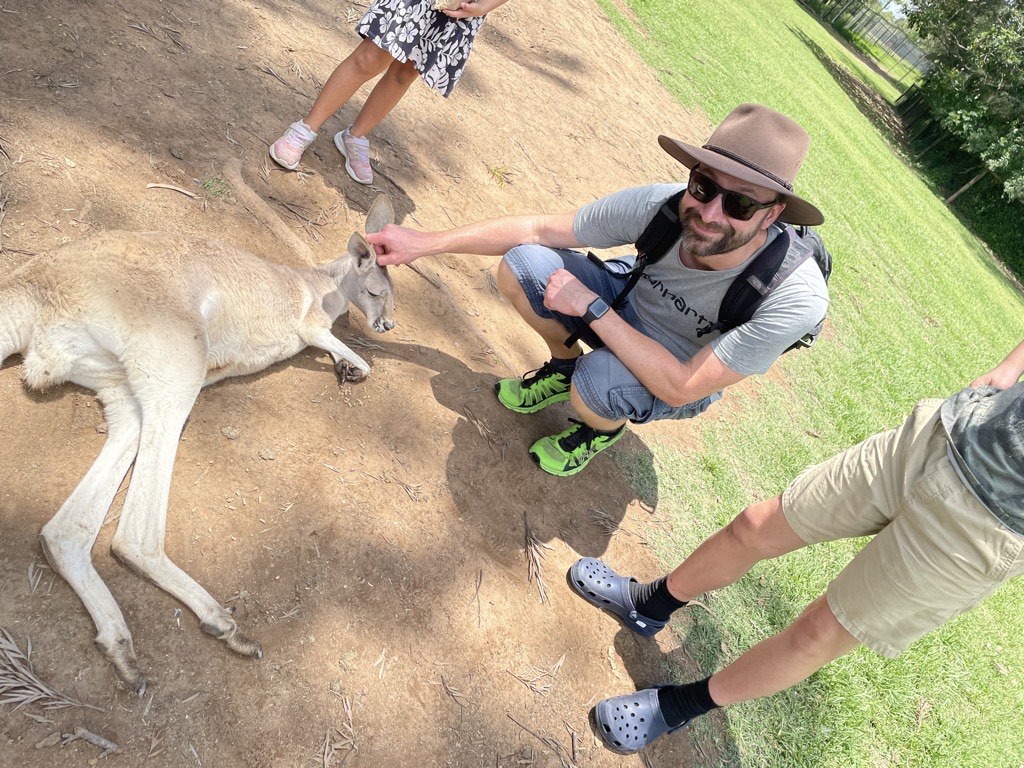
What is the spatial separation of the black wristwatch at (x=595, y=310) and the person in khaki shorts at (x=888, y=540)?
97cm

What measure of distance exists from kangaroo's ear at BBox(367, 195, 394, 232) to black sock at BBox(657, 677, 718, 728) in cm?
233

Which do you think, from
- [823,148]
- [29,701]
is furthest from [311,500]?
[823,148]

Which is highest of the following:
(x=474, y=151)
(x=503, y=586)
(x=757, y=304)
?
(x=757, y=304)

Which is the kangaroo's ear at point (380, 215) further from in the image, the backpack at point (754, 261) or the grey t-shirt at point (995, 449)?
the grey t-shirt at point (995, 449)

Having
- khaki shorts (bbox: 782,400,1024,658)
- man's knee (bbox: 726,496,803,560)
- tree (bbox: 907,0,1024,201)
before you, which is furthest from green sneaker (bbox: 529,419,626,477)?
tree (bbox: 907,0,1024,201)

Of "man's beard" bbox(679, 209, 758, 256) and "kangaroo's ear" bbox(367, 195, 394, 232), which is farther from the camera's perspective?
"kangaroo's ear" bbox(367, 195, 394, 232)

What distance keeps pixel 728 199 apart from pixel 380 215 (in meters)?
1.62

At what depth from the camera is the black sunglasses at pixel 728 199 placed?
91.7 inches

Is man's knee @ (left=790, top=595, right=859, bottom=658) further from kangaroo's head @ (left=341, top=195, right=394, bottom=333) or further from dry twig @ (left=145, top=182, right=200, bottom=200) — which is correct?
dry twig @ (left=145, top=182, right=200, bottom=200)

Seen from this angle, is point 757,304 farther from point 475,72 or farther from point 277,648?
point 475,72

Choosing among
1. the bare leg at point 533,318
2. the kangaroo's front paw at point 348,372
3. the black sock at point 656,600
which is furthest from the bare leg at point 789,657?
the kangaroo's front paw at point 348,372

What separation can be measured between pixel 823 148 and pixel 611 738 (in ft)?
39.1

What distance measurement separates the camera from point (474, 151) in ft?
16.1

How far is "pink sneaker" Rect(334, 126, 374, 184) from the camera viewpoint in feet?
12.6
